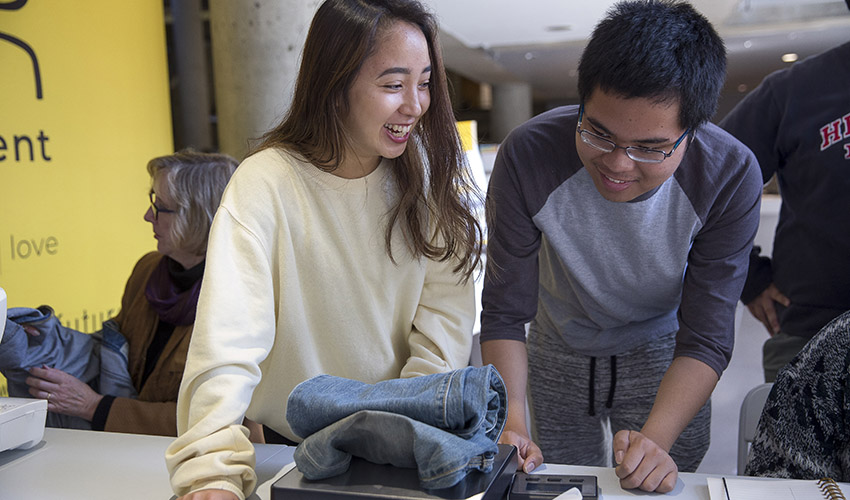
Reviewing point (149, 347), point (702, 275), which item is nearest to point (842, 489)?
point (702, 275)

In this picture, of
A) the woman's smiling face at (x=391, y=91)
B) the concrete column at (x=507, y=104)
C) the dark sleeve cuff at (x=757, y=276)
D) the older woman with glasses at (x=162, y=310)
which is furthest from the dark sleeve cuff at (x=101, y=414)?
the concrete column at (x=507, y=104)

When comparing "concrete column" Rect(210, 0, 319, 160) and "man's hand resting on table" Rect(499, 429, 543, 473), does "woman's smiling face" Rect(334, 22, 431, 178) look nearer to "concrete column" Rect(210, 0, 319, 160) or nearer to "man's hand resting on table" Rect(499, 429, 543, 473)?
"man's hand resting on table" Rect(499, 429, 543, 473)

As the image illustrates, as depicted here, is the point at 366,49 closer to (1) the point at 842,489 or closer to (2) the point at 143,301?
(1) the point at 842,489

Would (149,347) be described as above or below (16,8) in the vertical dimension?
below

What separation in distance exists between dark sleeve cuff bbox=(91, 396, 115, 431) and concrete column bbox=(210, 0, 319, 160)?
1.24 metres

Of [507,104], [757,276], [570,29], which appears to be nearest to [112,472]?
[757,276]

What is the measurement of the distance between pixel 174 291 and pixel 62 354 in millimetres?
310

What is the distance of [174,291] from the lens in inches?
76.1

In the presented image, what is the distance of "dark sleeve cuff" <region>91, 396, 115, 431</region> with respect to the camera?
5.88ft

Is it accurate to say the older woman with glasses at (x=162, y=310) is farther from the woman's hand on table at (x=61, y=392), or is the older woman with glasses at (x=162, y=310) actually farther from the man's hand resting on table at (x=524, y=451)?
the man's hand resting on table at (x=524, y=451)

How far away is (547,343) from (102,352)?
115cm

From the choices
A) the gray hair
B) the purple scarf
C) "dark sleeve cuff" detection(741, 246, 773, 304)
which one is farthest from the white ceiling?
"dark sleeve cuff" detection(741, 246, 773, 304)

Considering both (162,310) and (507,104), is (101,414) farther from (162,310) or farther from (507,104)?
(507,104)

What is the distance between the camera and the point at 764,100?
166cm
